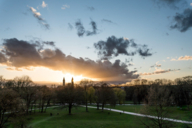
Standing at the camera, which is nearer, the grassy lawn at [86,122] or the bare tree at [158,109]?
the bare tree at [158,109]

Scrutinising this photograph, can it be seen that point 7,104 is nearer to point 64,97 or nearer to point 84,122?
point 84,122

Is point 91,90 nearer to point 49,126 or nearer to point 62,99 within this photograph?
point 62,99

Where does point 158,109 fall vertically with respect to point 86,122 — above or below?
above

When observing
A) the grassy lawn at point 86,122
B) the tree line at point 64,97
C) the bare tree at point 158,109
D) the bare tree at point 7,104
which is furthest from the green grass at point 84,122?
the bare tree at point 7,104

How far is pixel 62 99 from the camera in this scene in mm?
45031

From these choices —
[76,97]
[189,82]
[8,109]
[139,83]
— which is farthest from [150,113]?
[139,83]

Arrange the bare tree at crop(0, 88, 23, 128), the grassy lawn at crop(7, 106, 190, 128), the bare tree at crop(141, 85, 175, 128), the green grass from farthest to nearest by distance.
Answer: the green grass → the grassy lawn at crop(7, 106, 190, 128) → the bare tree at crop(141, 85, 175, 128) → the bare tree at crop(0, 88, 23, 128)

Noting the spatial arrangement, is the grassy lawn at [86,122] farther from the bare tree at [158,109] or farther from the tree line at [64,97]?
the tree line at [64,97]

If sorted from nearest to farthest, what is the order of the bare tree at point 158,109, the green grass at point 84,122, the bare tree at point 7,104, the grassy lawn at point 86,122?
the bare tree at point 7,104 < the bare tree at point 158,109 < the grassy lawn at point 86,122 < the green grass at point 84,122

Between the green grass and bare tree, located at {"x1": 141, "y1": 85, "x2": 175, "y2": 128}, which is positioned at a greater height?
bare tree, located at {"x1": 141, "y1": 85, "x2": 175, "y2": 128}

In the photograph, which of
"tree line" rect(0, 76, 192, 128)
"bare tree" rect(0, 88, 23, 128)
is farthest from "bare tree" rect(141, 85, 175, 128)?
"bare tree" rect(0, 88, 23, 128)

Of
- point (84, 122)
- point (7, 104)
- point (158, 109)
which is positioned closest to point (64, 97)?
point (84, 122)

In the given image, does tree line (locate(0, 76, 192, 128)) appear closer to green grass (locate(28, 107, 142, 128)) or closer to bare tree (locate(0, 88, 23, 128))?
bare tree (locate(0, 88, 23, 128))

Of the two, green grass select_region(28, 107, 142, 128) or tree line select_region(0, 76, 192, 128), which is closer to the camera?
tree line select_region(0, 76, 192, 128)
